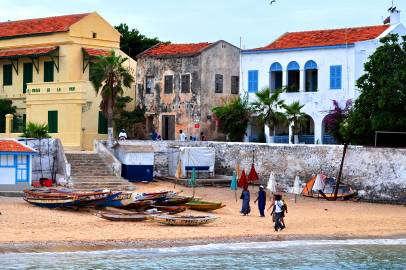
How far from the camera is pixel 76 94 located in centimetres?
5581

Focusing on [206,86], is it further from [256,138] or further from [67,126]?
[67,126]

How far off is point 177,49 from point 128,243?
90.8 feet

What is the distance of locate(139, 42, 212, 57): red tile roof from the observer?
58441 mm

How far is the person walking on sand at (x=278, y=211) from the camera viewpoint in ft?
118

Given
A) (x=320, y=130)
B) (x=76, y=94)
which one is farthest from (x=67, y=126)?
(x=320, y=130)

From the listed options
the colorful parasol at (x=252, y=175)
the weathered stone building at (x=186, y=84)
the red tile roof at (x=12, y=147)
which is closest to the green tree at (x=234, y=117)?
the weathered stone building at (x=186, y=84)

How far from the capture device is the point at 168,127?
59219mm

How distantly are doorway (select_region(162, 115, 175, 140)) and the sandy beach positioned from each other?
14.2m

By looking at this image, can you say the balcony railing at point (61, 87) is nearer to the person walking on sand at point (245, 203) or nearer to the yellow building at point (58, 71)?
the yellow building at point (58, 71)

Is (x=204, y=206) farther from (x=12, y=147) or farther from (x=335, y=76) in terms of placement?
(x=335, y=76)

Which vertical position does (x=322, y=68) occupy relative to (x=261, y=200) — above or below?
above

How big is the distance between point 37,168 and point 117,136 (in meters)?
10.7

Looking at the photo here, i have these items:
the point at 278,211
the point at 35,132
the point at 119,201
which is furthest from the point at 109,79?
the point at 278,211

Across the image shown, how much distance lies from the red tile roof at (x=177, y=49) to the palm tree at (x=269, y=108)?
6.16 metres
